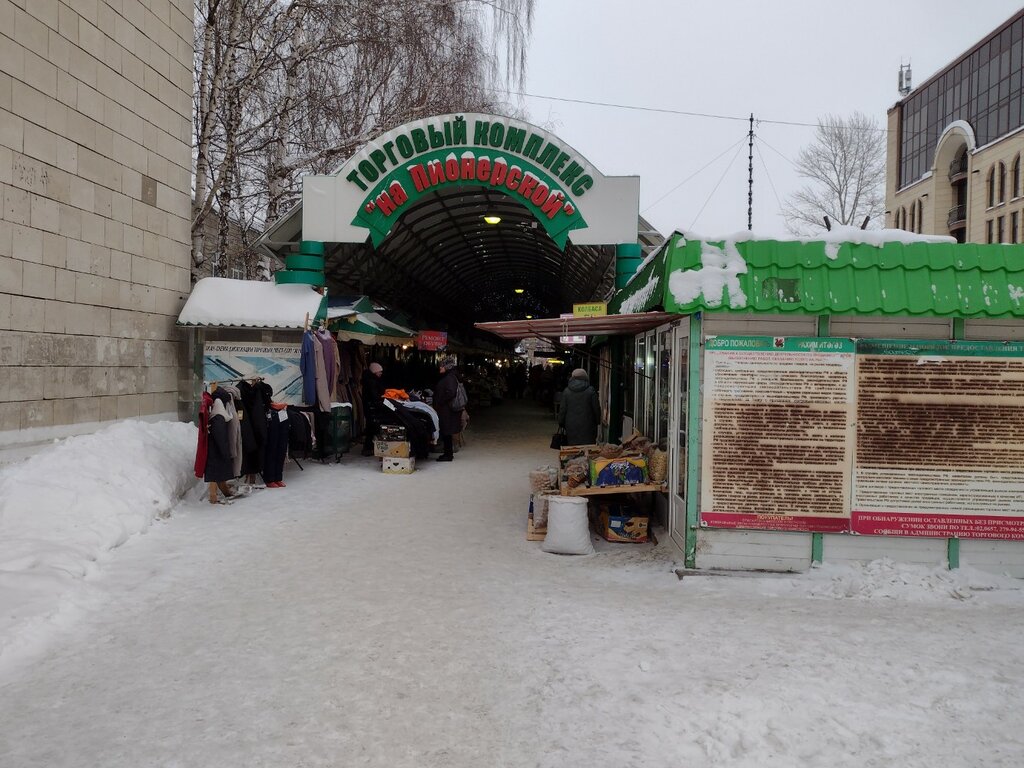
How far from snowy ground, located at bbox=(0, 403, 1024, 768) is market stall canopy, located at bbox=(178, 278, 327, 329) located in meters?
3.72

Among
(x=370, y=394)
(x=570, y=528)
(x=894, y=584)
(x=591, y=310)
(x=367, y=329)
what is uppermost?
(x=367, y=329)

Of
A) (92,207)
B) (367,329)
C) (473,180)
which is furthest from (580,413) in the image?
(92,207)

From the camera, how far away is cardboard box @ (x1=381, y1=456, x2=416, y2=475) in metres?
11.1

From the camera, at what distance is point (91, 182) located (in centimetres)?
877

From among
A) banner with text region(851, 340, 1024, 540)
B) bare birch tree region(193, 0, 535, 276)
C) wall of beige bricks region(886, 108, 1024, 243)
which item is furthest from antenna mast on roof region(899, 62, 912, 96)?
banner with text region(851, 340, 1024, 540)

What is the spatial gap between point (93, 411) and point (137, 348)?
50.1 inches

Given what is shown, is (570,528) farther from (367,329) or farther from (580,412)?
(367,329)

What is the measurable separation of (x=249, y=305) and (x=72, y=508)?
17.4 ft

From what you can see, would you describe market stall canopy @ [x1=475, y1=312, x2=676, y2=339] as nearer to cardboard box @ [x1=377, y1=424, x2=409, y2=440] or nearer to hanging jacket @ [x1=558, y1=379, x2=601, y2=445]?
hanging jacket @ [x1=558, y1=379, x2=601, y2=445]

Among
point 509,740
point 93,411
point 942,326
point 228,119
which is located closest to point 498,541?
point 509,740

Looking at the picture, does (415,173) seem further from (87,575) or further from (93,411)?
(87,575)

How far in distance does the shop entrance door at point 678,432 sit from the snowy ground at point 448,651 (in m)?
0.39

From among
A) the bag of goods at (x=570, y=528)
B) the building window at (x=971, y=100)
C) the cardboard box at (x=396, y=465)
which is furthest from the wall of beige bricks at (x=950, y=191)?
the bag of goods at (x=570, y=528)

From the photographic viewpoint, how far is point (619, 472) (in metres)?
7.11
